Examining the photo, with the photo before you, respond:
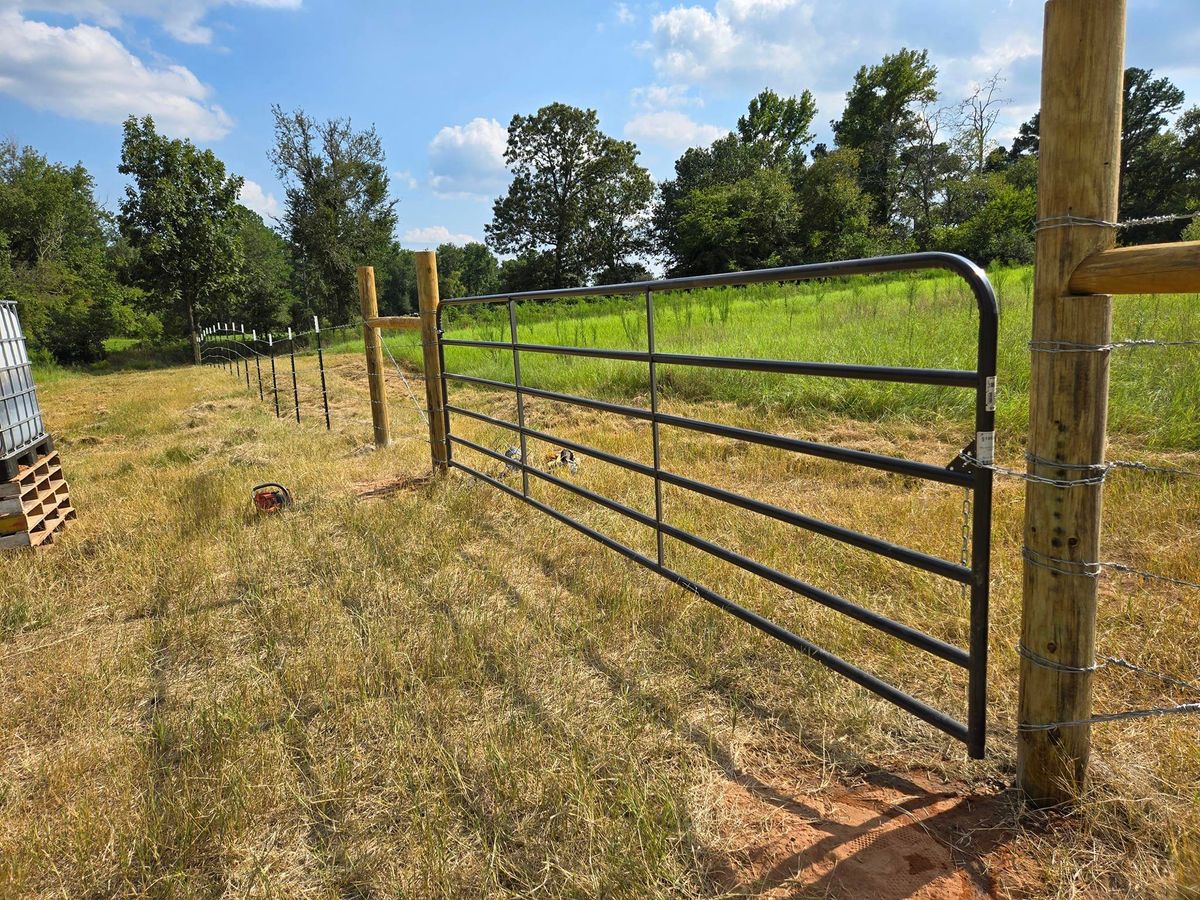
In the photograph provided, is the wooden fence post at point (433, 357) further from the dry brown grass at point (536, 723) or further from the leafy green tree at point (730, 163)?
the leafy green tree at point (730, 163)

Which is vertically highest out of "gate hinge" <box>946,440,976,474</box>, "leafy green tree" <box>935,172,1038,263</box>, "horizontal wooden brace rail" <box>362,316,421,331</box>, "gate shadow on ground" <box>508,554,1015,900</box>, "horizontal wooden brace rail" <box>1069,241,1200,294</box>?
"leafy green tree" <box>935,172,1038,263</box>

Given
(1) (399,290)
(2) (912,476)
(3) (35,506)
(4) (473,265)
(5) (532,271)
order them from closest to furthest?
(2) (912,476)
(3) (35,506)
(5) (532,271)
(1) (399,290)
(4) (473,265)

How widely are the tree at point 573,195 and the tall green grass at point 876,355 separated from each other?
3751 centimetres

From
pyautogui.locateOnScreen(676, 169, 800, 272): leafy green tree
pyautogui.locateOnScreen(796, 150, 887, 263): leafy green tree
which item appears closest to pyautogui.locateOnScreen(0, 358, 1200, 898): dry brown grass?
pyautogui.locateOnScreen(676, 169, 800, 272): leafy green tree


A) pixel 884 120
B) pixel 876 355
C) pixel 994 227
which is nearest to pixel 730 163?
pixel 884 120

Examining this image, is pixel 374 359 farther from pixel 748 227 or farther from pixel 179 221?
pixel 748 227

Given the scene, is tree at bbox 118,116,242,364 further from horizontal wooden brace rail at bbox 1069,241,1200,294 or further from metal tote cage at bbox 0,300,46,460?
horizontal wooden brace rail at bbox 1069,241,1200,294

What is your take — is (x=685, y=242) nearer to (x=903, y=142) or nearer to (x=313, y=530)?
(x=903, y=142)

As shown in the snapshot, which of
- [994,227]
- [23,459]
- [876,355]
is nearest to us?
[23,459]

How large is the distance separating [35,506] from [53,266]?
33825 millimetres

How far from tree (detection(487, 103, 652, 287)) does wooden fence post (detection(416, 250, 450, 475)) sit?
144ft

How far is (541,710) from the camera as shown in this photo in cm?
243

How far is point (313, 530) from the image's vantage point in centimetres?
458

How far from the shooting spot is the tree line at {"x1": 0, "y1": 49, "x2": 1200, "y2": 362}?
29.1m
